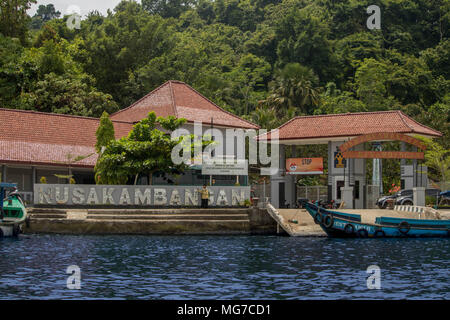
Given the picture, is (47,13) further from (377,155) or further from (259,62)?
(377,155)

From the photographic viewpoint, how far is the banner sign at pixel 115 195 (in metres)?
40.6

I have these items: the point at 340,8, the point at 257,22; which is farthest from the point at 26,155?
the point at 257,22

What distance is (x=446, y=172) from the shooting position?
52188 millimetres

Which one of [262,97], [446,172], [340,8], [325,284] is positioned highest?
[340,8]

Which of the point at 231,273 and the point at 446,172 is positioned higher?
the point at 446,172

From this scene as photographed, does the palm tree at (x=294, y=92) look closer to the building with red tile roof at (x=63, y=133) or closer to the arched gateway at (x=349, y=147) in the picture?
the building with red tile roof at (x=63, y=133)

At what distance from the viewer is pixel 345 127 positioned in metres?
48.6

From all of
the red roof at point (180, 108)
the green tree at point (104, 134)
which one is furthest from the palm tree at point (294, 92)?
the green tree at point (104, 134)

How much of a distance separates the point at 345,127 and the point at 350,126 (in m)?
0.37

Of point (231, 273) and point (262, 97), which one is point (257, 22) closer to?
point (262, 97)

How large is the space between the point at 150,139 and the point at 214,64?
50079 mm

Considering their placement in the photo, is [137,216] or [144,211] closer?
[137,216]

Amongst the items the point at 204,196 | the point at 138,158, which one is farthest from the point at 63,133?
the point at 204,196

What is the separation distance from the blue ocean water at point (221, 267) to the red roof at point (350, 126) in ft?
40.1
